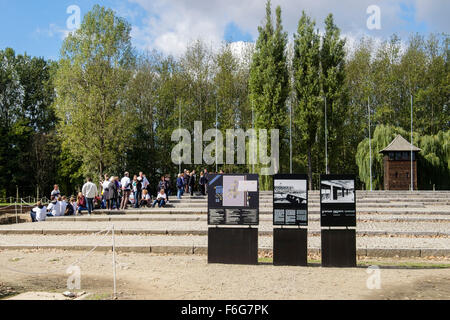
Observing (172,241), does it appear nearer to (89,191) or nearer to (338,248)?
(338,248)

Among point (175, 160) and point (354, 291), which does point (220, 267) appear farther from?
point (175, 160)

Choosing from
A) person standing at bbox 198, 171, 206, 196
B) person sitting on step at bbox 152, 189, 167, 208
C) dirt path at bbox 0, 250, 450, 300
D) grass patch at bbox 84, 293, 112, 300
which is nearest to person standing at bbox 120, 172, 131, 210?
person sitting on step at bbox 152, 189, 167, 208

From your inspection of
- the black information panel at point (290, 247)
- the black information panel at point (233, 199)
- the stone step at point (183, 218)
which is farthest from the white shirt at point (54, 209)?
the black information panel at point (290, 247)

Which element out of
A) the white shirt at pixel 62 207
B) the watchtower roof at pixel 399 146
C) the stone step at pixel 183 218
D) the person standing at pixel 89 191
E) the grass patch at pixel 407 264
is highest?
the watchtower roof at pixel 399 146

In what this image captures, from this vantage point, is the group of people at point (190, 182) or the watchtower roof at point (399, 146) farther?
the watchtower roof at point (399, 146)

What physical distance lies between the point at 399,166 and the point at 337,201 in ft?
80.7

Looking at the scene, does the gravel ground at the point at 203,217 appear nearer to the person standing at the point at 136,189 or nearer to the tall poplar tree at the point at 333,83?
the person standing at the point at 136,189

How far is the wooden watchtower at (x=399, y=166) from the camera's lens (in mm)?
31375

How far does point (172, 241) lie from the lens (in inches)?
518

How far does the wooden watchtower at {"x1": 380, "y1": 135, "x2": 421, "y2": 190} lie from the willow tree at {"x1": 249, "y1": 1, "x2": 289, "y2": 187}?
9.35 metres

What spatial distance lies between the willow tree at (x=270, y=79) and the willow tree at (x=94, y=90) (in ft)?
39.4

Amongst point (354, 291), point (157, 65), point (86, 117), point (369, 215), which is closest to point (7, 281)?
point (354, 291)

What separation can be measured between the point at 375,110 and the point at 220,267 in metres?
38.8

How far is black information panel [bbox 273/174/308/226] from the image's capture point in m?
9.85
